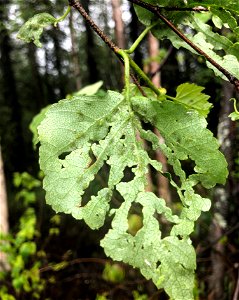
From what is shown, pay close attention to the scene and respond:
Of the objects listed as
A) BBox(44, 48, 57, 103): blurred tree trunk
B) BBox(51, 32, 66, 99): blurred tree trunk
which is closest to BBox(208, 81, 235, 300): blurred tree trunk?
BBox(51, 32, 66, 99): blurred tree trunk

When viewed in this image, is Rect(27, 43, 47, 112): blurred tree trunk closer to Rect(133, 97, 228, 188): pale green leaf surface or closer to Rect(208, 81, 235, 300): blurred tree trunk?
Rect(208, 81, 235, 300): blurred tree trunk

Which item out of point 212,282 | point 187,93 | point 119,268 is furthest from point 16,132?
point 187,93

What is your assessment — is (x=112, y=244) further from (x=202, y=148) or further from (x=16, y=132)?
(x=16, y=132)

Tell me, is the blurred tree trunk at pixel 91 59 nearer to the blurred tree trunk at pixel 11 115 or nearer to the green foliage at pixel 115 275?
the blurred tree trunk at pixel 11 115

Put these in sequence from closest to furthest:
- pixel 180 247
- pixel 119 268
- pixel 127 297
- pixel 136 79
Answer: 1. pixel 180 247
2. pixel 136 79
3. pixel 127 297
4. pixel 119 268

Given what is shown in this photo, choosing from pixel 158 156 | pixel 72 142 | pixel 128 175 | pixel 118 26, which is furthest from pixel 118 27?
pixel 72 142

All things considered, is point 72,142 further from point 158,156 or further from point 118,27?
point 118,27
